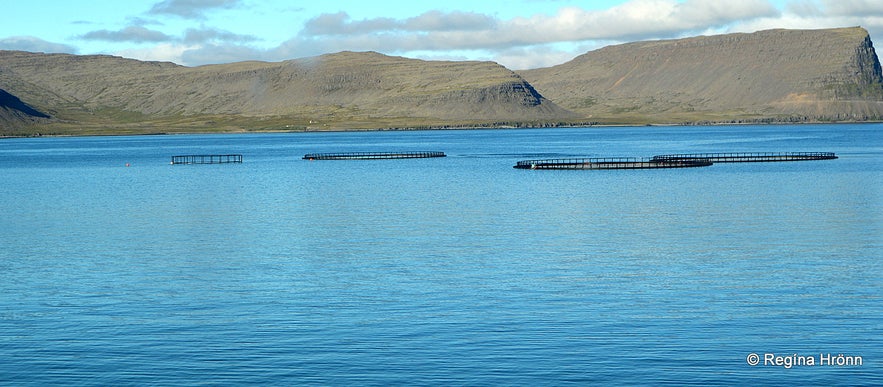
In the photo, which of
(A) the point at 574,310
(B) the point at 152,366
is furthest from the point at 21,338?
(A) the point at 574,310

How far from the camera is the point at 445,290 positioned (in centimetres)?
4531

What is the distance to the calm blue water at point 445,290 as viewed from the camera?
A: 1305 inches

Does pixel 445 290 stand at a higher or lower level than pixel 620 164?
higher

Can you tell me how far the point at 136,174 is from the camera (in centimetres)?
15025

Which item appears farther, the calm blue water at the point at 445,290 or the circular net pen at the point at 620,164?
the circular net pen at the point at 620,164

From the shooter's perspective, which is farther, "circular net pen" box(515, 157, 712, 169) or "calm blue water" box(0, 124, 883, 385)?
"circular net pen" box(515, 157, 712, 169)

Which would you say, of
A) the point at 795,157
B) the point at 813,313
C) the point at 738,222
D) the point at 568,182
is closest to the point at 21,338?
the point at 813,313

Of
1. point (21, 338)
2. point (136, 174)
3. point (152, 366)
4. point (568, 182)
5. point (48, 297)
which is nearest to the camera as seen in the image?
point (152, 366)

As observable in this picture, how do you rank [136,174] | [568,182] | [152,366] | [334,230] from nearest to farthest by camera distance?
[152,366] < [334,230] < [568,182] < [136,174]

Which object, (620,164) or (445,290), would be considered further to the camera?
(620,164)

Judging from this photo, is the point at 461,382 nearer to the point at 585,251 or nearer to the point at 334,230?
the point at 585,251

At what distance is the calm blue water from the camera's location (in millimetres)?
33156

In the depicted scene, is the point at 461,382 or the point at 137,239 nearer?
the point at 461,382

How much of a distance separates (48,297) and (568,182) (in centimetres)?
7901
